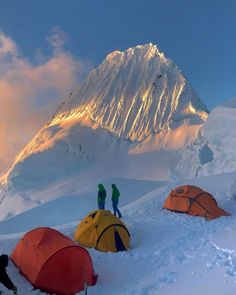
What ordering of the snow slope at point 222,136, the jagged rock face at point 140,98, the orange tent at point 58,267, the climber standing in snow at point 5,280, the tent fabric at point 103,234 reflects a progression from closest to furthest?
the climber standing in snow at point 5,280
the orange tent at point 58,267
the tent fabric at point 103,234
the snow slope at point 222,136
the jagged rock face at point 140,98

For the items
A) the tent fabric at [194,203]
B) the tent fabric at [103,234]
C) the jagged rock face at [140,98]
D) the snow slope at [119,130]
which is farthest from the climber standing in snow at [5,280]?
the jagged rock face at [140,98]

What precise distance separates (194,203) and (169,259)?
719 centimetres

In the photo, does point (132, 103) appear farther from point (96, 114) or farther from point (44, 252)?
point (44, 252)

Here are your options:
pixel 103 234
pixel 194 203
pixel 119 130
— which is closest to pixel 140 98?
pixel 119 130

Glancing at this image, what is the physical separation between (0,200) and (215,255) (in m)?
59.1

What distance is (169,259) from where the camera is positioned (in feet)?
39.0

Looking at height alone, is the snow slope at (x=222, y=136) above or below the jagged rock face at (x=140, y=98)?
below

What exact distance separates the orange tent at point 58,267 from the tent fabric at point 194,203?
818 centimetres

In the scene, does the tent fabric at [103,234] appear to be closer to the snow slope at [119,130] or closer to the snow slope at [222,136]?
the snow slope at [222,136]

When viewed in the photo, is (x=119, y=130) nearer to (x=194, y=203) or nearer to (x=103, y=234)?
(x=194, y=203)

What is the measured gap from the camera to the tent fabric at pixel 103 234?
1341cm

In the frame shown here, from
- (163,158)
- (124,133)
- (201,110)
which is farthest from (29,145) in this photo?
(201,110)

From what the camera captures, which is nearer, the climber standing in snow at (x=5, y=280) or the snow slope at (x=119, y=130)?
the climber standing in snow at (x=5, y=280)

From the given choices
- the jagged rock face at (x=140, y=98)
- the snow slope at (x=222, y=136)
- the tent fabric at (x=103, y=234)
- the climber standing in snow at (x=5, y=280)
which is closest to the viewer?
the climber standing in snow at (x=5, y=280)
